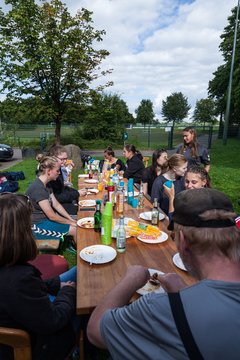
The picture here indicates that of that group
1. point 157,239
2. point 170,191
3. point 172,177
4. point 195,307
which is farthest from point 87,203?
point 195,307

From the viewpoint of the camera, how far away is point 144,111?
62.3 m

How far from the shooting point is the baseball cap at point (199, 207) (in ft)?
3.65

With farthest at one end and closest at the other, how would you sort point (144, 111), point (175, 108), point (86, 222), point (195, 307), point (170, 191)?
point (175, 108)
point (144, 111)
point (170, 191)
point (86, 222)
point (195, 307)

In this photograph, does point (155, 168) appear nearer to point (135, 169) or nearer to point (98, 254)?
point (135, 169)

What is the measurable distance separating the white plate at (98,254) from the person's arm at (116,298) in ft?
1.59

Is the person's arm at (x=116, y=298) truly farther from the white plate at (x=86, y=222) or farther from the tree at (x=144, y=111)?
the tree at (x=144, y=111)

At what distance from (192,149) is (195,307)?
4.33 m

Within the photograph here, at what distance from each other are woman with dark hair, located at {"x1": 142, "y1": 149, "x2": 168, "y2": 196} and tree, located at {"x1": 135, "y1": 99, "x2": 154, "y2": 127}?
184 ft

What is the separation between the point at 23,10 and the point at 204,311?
1415 cm

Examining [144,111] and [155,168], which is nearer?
[155,168]

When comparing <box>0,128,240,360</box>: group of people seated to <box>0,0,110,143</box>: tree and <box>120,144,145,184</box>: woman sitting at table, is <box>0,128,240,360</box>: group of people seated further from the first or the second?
<box>0,0,110,143</box>: tree

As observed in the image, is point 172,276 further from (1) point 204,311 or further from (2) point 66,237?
(2) point 66,237

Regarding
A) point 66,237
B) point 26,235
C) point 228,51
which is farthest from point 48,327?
point 228,51

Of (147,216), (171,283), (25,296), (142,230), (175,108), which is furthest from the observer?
(175,108)
